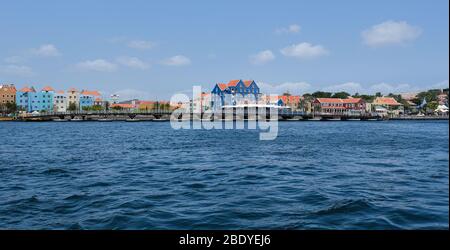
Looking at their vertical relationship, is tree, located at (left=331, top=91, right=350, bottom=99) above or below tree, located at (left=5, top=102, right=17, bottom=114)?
above

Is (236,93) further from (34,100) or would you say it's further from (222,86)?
(34,100)

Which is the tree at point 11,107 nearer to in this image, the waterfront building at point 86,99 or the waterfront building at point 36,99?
the waterfront building at point 36,99

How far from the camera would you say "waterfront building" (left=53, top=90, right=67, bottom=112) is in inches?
6078

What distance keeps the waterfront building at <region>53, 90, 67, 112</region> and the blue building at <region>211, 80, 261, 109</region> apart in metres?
62.8

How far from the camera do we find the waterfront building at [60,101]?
15438 cm

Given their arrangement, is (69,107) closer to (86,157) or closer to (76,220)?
(86,157)

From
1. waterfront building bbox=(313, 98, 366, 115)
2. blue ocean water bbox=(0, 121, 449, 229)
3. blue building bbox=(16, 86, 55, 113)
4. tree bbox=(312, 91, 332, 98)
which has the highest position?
tree bbox=(312, 91, 332, 98)

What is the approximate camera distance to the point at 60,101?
512 ft

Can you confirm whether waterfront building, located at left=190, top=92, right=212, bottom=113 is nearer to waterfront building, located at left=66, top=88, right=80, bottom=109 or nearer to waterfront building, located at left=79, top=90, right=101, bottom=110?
waterfront building, located at left=79, top=90, right=101, bottom=110

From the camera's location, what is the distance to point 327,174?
60.3 ft

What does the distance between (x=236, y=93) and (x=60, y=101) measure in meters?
73.7

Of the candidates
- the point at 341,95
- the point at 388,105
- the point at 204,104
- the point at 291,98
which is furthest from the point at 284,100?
the point at 388,105

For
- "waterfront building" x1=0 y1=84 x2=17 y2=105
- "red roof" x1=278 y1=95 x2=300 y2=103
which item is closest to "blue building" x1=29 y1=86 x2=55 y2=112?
"waterfront building" x1=0 y1=84 x2=17 y2=105

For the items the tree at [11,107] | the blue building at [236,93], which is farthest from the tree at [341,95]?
the tree at [11,107]
